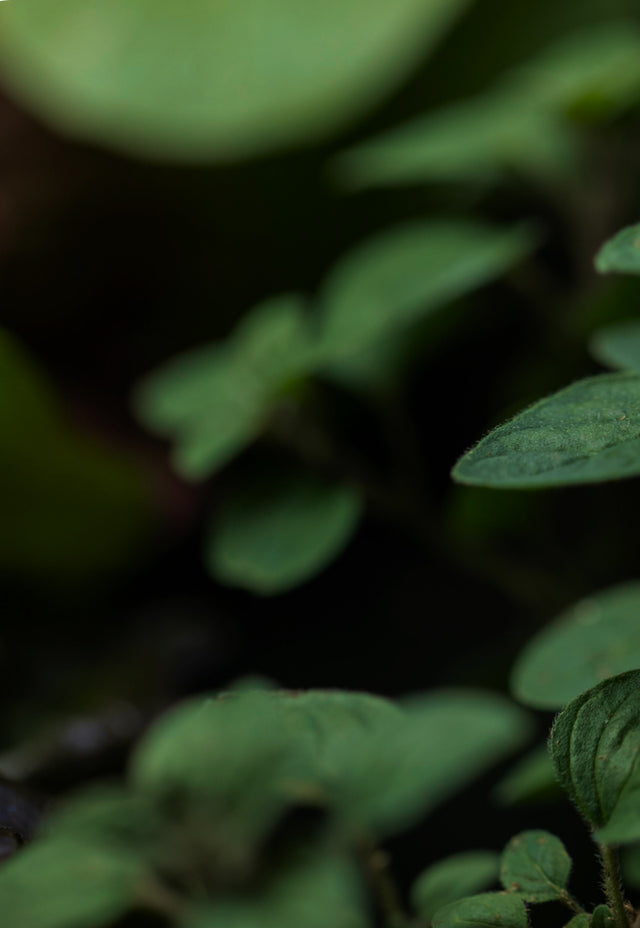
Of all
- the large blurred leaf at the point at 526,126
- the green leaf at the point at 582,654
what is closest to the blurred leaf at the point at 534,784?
the green leaf at the point at 582,654

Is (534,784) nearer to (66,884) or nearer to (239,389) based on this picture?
(66,884)

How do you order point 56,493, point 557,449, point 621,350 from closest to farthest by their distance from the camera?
point 557,449 < point 621,350 < point 56,493

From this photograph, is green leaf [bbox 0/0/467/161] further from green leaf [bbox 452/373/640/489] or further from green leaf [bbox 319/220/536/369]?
green leaf [bbox 452/373/640/489]

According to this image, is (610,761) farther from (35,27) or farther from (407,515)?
(35,27)

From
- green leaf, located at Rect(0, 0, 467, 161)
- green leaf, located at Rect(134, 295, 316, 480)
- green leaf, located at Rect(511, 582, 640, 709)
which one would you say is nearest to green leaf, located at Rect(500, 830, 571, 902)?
green leaf, located at Rect(511, 582, 640, 709)

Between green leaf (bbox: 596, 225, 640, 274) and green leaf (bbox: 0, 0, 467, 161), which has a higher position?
green leaf (bbox: 0, 0, 467, 161)

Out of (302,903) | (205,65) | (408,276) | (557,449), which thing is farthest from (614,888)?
(205,65)

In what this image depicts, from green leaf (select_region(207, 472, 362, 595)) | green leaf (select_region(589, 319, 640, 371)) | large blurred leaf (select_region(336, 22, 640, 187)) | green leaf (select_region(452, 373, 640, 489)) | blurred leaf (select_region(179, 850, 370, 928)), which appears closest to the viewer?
green leaf (select_region(452, 373, 640, 489))
